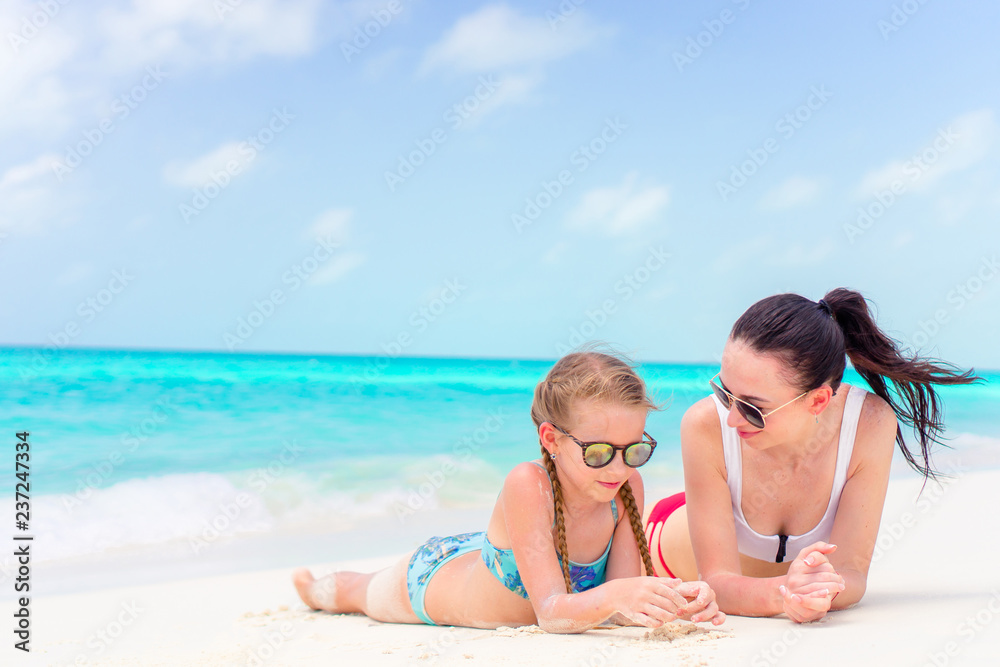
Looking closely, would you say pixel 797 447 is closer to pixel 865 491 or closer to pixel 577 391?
pixel 865 491

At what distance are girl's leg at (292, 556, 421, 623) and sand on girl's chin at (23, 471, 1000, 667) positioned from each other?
0.23 ft

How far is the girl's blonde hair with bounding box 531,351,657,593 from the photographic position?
9.48 ft

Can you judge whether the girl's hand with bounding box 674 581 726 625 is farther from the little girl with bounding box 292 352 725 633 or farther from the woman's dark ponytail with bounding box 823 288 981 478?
the woman's dark ponytail with bounding box 823 288 981 478

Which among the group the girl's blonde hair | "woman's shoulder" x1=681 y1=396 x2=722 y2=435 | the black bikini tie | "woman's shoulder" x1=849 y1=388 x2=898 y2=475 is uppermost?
the girl's blonde hair

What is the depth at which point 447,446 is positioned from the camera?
11000 mm

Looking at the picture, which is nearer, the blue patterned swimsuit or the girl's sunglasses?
the girl's sunglasses

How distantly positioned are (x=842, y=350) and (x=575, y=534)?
4.10 feet

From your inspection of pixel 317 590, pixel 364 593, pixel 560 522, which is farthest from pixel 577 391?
pixel 317 590

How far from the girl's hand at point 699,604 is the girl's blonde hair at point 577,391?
41 centimetres

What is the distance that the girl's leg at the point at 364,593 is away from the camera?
3.61 m

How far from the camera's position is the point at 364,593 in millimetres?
3771

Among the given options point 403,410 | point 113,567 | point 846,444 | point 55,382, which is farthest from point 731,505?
point 55,382

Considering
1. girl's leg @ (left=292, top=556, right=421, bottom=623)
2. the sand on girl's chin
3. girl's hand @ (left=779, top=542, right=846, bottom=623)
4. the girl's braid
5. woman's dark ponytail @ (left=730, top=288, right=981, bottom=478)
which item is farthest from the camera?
girl's leg @ (left=292, top=556, right=421, bottom=623)

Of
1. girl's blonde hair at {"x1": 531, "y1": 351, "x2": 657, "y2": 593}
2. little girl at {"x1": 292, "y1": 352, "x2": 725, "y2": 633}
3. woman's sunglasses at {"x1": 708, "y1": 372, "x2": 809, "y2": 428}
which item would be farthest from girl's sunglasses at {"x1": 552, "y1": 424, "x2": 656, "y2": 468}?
woman's sunglasses at {"x1": 708, "y1": 372, "x2": 809, "y2": 428}
